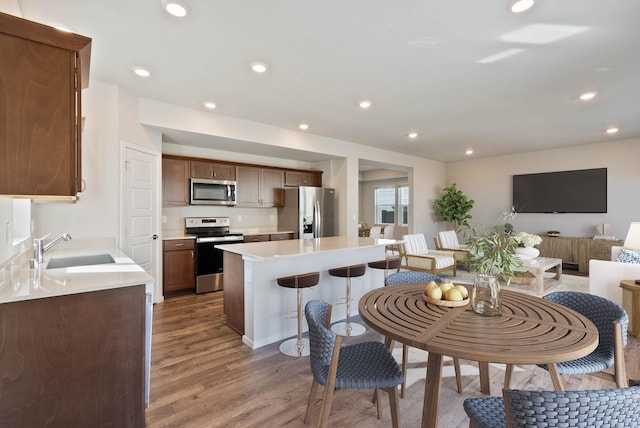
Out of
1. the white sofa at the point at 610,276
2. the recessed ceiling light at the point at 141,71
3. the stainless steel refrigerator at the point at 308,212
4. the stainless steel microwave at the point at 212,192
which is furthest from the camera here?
the stainless steel refrigerator at the point at 308,212

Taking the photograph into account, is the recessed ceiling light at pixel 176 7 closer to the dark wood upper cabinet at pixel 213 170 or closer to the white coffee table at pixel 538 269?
the dark wood upper cabinet at pixel 213 170

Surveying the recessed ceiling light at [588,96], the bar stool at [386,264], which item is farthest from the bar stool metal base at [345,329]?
the recessed ceiling light at [588,96]

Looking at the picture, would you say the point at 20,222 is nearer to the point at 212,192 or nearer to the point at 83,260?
the point at 83,260

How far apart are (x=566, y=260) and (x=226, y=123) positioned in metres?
7.11

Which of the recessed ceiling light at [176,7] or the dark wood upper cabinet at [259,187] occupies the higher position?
the recessed ceiling light at [176,7]

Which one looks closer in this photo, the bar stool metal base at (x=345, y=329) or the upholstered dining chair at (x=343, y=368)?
the upholstered dining chair at (x=343, y=368)

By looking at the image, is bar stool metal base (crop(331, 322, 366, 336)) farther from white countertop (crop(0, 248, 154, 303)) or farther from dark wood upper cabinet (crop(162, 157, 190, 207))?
dark wood upper cabinet (crop(162, 157, 190, 207))

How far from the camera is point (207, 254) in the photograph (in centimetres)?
475

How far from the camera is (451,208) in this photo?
315 inches

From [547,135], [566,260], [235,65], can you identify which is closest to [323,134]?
[235,65]

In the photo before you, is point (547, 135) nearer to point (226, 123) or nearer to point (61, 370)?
point (226, 123)

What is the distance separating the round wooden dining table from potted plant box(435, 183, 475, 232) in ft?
20.9

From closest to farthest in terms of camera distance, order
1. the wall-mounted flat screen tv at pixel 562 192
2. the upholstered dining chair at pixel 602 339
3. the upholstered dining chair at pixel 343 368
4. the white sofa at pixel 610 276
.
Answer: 1. the upholstered dining chair at pixel 343 368
2. the upholstered dining chair at pixel 602 339
3. the white sofa at pixel 610 276
4. the wall-mounted flat screen tv at pixel 562 192

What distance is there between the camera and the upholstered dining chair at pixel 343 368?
1.54 meters
